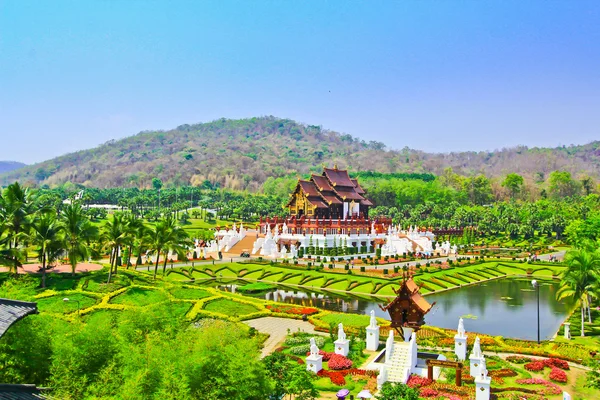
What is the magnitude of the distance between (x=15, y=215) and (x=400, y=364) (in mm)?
27209

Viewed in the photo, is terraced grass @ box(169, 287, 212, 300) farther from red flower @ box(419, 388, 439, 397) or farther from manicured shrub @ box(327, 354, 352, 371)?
Result: red flower @ box(419, 388, 439, 397)

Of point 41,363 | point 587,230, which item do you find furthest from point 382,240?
point 41,363

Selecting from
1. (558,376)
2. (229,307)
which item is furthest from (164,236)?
(558,376)

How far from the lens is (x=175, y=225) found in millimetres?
44969

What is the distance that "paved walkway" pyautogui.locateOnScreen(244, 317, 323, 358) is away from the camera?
86.1 feet

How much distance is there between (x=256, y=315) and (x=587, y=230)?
151 ft

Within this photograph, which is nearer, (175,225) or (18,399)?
(18,399)

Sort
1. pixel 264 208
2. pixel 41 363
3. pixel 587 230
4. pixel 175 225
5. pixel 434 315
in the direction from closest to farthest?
1. pixel 41 363
2. pixel 434 315
3. pixel 175 225
4. pixel 587 230
5. pixel 264 208

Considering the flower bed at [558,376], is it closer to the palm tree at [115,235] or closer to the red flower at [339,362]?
the red flower at [339,362]

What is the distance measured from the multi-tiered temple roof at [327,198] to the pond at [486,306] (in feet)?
89.4

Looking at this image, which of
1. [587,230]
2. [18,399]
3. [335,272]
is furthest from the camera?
[587,230]

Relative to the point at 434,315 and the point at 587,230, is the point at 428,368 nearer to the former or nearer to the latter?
the point at 434,315

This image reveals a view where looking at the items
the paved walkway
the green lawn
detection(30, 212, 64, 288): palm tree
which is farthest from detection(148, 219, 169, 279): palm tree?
the paved walkway

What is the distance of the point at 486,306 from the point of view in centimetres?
3975
